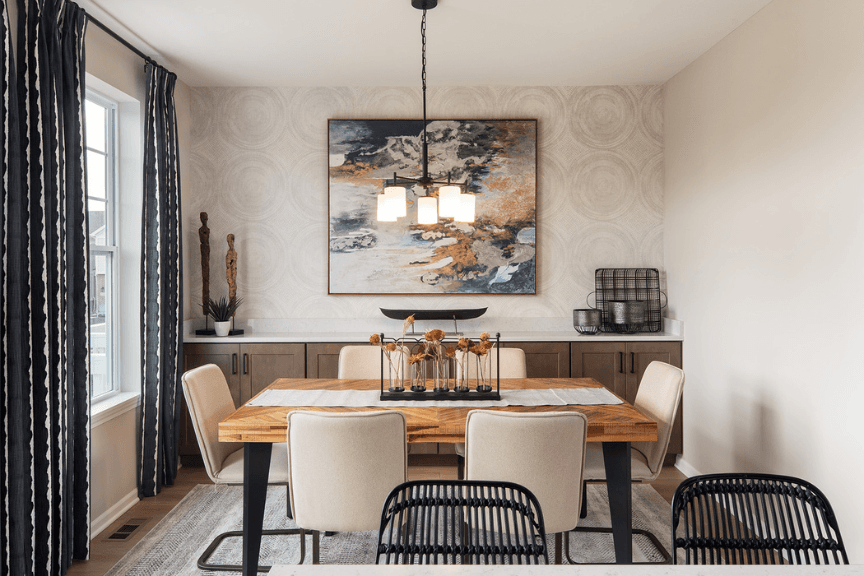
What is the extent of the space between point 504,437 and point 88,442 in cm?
202

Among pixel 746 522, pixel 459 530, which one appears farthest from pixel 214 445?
pixel 746 522

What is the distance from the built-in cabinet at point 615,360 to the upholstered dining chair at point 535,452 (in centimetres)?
193

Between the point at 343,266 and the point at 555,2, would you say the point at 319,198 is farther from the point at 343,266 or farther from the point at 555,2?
the point at 555,2

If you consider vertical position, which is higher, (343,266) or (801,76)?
(801,76)

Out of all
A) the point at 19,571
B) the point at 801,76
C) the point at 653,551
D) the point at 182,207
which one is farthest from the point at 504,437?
the point at 182,207

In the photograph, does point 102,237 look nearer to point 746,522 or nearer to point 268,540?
point 268,540

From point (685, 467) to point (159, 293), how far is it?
11.5 feet

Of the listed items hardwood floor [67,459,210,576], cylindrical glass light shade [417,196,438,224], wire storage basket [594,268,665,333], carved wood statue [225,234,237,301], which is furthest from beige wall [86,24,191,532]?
wire storage basket [594,268,665,333]

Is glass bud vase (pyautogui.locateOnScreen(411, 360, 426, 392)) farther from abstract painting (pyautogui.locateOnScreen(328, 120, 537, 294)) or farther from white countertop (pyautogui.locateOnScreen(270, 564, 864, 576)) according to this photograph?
white countertop (pyautogui.locateOnScreen(270, 564, 864, 576))

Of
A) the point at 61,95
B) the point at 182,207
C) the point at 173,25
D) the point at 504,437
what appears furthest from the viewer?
the point at 182,207

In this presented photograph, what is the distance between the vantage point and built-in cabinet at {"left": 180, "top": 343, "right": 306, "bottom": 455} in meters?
4.00

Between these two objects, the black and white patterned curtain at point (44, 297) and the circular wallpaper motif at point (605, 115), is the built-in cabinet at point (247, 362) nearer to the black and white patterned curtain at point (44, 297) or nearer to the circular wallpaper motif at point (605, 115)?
the black and white patterned curtain at point (44, 297)

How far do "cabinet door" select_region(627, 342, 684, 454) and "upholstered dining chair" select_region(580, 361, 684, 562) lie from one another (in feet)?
3.37

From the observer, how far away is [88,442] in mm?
2816
